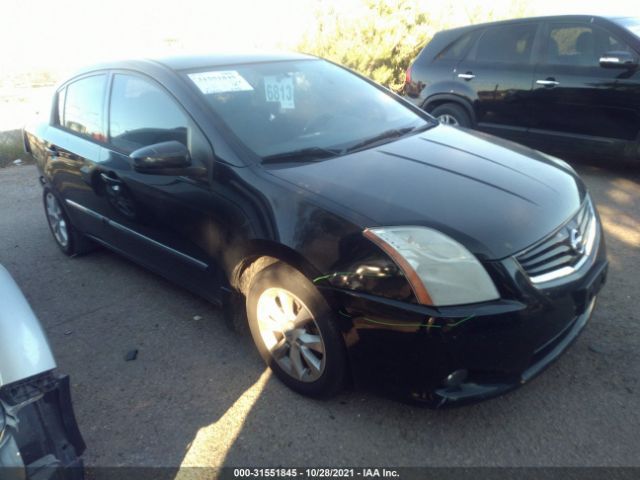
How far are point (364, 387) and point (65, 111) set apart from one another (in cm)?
339

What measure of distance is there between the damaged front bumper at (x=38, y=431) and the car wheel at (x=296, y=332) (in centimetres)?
106

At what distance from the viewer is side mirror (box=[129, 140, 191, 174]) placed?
2.78m

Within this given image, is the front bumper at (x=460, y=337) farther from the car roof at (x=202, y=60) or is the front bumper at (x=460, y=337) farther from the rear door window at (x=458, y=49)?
the rear door window at (x=458, y=49)

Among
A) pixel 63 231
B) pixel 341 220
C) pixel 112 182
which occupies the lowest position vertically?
pixel 63 231

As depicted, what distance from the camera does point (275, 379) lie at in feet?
9.42

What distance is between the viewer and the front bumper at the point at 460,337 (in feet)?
6.93

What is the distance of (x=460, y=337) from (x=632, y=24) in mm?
→ 4803

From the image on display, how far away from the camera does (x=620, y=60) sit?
504 centimetres

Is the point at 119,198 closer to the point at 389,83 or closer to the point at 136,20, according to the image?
the point at 389,83

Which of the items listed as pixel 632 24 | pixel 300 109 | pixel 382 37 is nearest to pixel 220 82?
pixel 300 109

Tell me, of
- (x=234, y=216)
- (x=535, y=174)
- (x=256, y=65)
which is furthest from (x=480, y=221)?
(x=256, y=65)

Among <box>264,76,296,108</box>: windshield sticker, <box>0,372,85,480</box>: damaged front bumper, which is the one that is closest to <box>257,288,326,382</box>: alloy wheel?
<box>0,372,85,480</box>: damaged front bumper

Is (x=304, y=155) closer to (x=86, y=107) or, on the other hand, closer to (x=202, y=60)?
(x=202, y=60)

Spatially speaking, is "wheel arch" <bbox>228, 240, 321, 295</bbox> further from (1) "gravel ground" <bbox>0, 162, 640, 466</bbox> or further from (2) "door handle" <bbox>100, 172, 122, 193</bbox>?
(2) "door handle" <bbox>100, 172, 122, 193</bbox>
